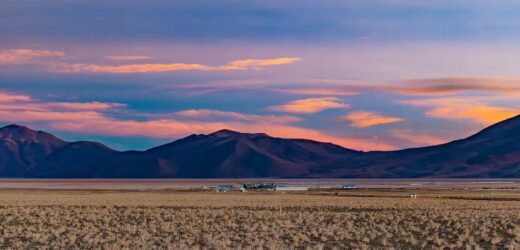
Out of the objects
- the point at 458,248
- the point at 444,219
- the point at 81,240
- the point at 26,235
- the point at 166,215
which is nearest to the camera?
the point at 458,248

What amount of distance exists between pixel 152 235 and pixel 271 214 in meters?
13.9

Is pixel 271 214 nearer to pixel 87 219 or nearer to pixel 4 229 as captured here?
pixel 87 219

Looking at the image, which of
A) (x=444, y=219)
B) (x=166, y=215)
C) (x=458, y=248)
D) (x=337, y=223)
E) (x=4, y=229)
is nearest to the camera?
(x=458, y=248)

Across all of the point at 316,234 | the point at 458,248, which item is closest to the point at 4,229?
the point at 316,234

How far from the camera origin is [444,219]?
39.5m

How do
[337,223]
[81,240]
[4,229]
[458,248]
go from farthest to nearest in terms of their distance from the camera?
[337,223], [4,229], [81,240], [458,248]

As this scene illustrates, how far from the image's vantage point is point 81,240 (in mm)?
29516

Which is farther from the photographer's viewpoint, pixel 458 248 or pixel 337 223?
pixel 337 223

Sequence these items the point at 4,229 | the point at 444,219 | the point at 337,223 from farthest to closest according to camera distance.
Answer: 1. the point at 444,219
2. the point at 337,223
3. the point at 4,229

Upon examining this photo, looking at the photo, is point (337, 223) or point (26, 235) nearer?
point (26, 235)

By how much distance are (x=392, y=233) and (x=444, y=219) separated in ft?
27.6

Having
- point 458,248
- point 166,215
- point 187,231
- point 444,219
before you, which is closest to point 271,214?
point 166,215

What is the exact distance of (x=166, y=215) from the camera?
1715 inches

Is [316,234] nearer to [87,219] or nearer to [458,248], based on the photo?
[458,248]
